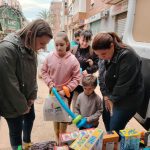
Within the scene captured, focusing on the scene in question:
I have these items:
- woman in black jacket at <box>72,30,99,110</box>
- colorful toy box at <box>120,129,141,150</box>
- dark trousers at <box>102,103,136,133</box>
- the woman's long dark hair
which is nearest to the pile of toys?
colorful toy box at <box>120,129,141,150</box>

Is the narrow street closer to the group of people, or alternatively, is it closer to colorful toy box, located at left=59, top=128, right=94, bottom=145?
the group of people

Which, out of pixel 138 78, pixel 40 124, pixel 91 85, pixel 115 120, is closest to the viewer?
pixel 138 78

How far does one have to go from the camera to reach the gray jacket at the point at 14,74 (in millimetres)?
1376

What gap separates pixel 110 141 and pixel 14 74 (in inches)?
32.9

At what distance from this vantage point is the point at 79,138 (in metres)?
1.10

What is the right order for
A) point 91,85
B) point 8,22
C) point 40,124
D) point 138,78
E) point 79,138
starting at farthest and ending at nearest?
1. point 8,22
2. point 40,124
3. point 91,85
4. point 138,78
5. point 79,138

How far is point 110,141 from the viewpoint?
1.18m

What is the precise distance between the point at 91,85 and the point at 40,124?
4.83ft

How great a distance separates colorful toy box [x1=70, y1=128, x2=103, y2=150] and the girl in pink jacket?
997 millimetres

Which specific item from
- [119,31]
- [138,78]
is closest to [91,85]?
[138,78]

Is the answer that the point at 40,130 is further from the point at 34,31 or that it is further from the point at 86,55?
the point at 34,31

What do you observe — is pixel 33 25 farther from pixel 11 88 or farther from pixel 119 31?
pixel 119 31

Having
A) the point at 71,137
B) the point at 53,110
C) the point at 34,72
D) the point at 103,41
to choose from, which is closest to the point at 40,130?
the point at 53,110

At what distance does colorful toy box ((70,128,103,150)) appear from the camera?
1.03 meters
